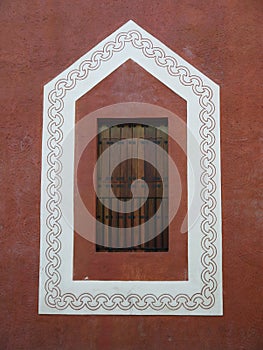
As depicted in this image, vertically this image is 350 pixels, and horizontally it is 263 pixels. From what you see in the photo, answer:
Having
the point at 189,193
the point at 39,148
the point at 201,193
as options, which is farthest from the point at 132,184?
the point at 39,148

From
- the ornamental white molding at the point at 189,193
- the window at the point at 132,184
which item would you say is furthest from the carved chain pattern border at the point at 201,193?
the window at the point at 132,184

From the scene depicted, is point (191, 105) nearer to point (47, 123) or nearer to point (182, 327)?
point (47, 123)

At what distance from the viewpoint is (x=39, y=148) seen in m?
6.36

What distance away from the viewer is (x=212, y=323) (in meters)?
6.00

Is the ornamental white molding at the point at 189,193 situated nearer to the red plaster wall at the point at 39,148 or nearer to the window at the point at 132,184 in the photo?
the red plaster wall at the point at 39,148

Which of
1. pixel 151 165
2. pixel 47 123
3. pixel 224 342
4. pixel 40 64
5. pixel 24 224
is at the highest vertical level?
pixel 40 64

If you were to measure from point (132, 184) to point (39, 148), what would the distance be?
0.93 metres

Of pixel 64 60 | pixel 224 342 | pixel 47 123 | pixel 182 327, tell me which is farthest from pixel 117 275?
pixel 64 60

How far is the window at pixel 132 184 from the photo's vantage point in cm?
623

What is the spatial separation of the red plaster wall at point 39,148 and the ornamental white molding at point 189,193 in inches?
3.0

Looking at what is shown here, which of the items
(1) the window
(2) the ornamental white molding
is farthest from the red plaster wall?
(1) the window

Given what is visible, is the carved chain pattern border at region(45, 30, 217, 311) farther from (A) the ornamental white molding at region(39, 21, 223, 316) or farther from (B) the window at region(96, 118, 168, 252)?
(B) the window at region(96, 118, 168, 252)

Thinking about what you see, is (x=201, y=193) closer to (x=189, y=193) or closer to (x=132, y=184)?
(x=189, y=193)

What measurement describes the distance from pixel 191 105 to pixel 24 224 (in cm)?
189
